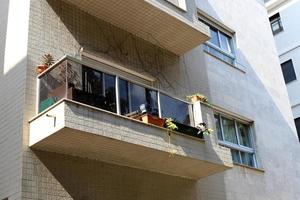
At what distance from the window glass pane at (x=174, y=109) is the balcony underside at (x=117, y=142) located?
0.54m

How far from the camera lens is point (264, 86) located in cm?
1650

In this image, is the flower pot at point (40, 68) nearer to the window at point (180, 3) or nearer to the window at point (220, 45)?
the window at point (180, 3)

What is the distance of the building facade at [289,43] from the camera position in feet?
74.4

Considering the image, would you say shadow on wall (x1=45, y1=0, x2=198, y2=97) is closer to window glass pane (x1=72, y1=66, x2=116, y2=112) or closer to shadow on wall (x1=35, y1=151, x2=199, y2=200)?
window glass pane (x1=72, y1=66, x2=116, y2=112)

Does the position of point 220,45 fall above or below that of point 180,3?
above

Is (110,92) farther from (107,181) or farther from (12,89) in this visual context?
(12,89)

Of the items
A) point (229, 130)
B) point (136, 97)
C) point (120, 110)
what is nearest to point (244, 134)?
point (229, 130)

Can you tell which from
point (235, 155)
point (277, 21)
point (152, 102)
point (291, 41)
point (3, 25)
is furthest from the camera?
point (277, 21)

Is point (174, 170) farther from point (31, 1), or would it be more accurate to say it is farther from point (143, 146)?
point (31, 1)

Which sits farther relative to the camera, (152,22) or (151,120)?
(152,22)

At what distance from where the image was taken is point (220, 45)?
1547cm

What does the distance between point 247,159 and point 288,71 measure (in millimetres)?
10752

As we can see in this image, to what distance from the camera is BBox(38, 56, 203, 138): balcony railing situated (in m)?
8.19

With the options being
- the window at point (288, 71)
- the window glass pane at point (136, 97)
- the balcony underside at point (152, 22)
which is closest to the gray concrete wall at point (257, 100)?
the balcony underside at point (152, 22)
